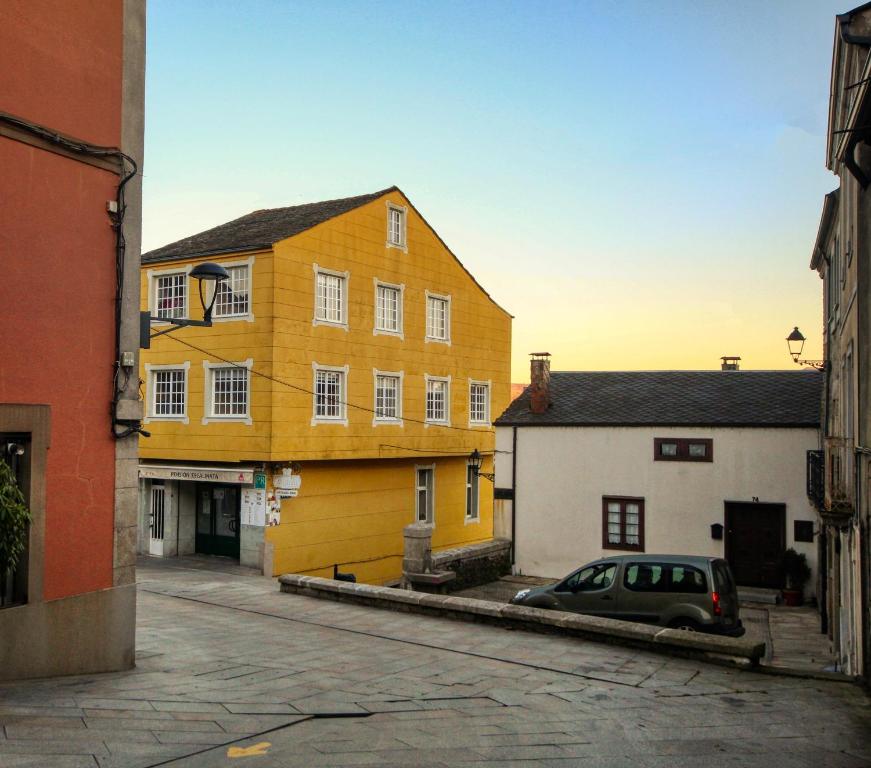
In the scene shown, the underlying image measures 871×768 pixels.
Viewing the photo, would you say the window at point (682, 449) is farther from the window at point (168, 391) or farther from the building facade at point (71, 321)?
the building facade at point (71, 321)

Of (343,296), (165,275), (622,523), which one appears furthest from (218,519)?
(622,523)

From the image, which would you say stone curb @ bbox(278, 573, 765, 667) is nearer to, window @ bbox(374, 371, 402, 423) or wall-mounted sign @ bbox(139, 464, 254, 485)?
wall-mounted sign @ bbox(139, 464, 254, 485)

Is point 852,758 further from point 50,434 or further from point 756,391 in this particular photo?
point 756,391

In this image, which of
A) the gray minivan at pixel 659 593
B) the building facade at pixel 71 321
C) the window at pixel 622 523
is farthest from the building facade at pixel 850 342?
the building facade at pixel 71 321

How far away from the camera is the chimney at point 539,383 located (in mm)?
27688

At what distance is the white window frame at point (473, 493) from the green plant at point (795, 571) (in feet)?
45.3

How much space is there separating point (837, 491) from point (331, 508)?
636 inches

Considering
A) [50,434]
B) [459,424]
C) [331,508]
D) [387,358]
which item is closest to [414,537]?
[331,508]

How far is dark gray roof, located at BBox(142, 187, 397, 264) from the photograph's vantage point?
25656 millimetres

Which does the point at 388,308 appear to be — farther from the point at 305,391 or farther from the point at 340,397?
the point at 305,391

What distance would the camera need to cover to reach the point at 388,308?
1156 inches

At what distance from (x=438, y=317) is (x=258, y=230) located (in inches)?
297

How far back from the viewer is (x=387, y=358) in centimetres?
2902

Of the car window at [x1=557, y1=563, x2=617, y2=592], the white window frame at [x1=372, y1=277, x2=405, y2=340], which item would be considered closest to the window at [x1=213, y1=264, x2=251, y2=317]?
the white window frame at [x1=372, y1=277, x2=405, y2=340]
